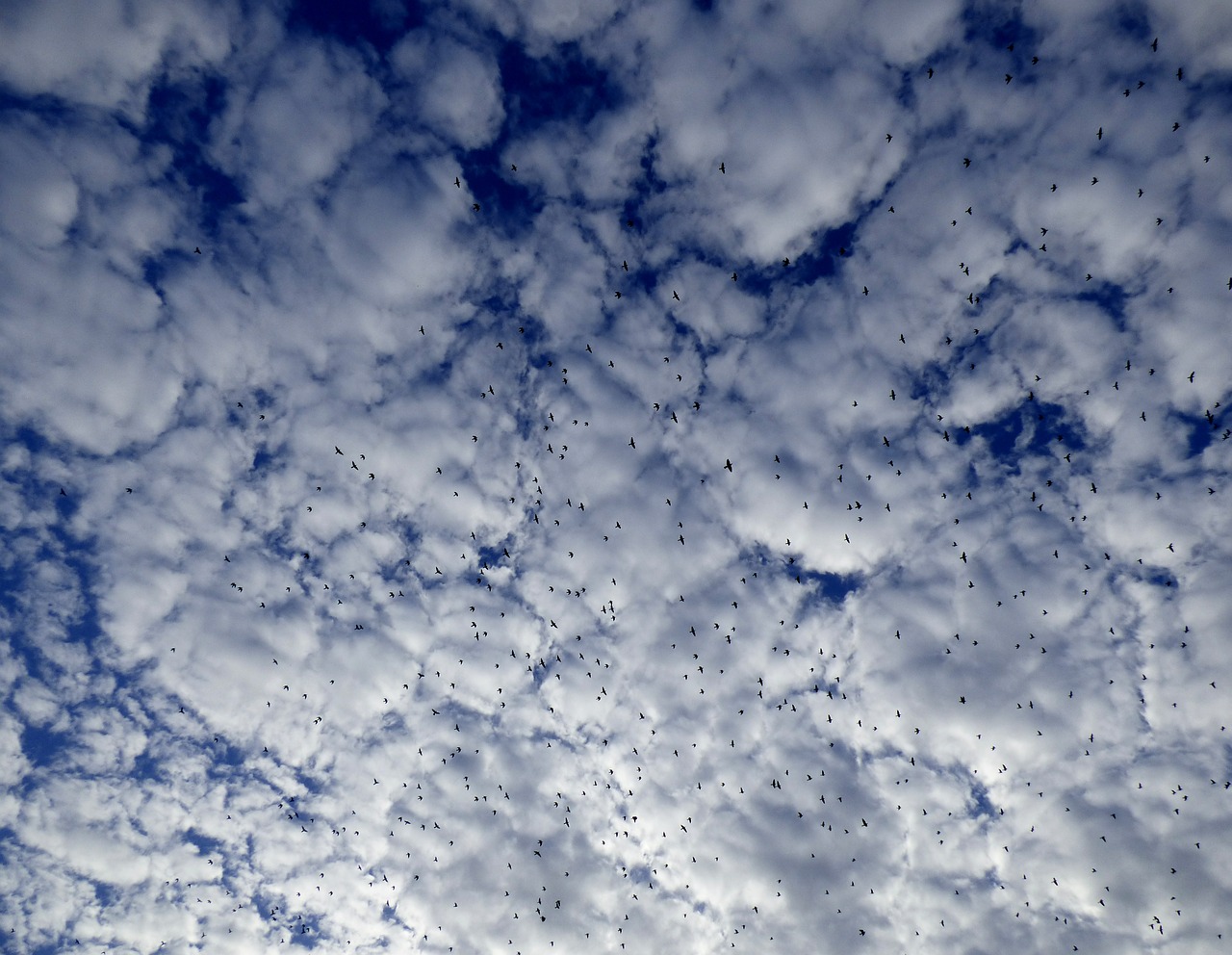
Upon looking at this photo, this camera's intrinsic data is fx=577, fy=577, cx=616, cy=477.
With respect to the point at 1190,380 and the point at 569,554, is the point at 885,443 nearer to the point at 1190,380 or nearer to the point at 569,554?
the point at 1190,380

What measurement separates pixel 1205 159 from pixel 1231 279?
21.3 ft

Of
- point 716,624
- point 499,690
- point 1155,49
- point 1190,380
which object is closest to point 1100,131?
point 1155,49

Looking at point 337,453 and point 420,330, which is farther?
point 337,453

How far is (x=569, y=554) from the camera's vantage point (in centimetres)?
4394

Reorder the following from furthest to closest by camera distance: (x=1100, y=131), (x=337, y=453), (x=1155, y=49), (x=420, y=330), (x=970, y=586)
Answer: (x=970, y=586) < (x=337, y=453) < (x=420, y=330) < (x=1100, y=131) < (x=1155, y=49)

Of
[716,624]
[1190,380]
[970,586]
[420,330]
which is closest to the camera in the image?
[1190,380]

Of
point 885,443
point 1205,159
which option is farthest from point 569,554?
point 1205,159

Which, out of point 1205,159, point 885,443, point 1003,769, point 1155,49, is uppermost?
point 1155,49

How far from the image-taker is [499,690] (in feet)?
150

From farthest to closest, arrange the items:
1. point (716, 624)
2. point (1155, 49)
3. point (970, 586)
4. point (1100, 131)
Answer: point (716, 624) → point (970, 586) → point (1100, 131) → point (1155, 49)

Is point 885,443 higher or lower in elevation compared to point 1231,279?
lower

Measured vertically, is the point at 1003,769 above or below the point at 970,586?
below

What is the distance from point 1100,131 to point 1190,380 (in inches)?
592

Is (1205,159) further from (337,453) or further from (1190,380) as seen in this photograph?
(337,453)
